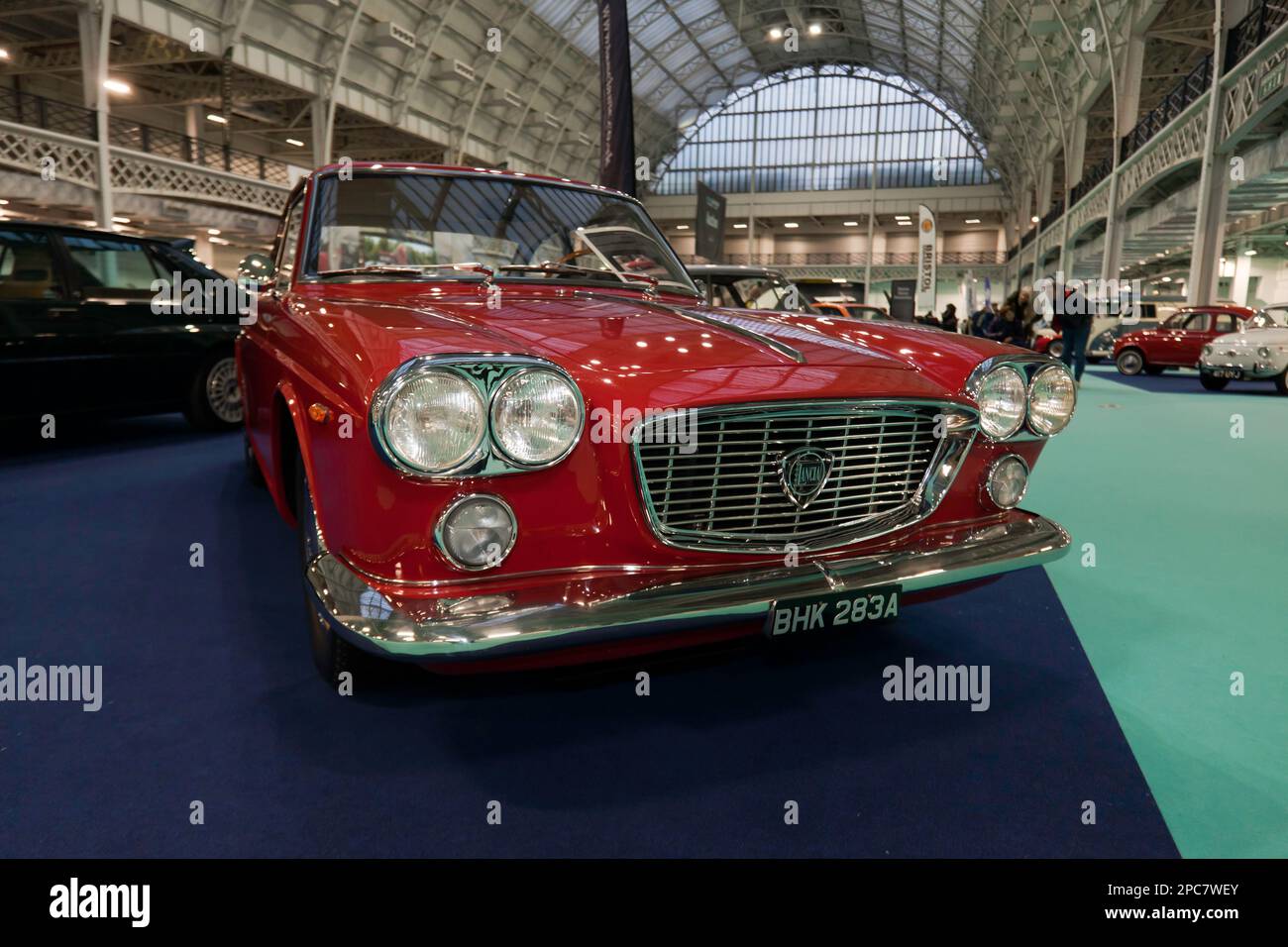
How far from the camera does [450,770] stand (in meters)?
1.84

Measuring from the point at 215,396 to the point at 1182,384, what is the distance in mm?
13784

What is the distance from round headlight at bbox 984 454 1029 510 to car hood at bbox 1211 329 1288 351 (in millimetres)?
11442

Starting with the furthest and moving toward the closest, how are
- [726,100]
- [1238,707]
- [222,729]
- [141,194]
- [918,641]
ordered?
[726,100] → [141,194] → [918,641] → [1238,707] → [222,729]

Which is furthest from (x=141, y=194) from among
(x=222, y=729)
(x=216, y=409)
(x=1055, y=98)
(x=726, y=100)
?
(x=726, y=100)

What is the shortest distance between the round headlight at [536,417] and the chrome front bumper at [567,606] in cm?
28

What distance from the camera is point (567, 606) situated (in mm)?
1586

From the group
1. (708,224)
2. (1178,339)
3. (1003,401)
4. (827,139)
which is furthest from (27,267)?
(827,139)

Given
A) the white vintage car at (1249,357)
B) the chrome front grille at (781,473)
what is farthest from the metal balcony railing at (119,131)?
the white vintage car at (1249,357)

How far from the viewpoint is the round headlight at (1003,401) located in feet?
7.30

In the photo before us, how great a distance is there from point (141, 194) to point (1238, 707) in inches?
754
